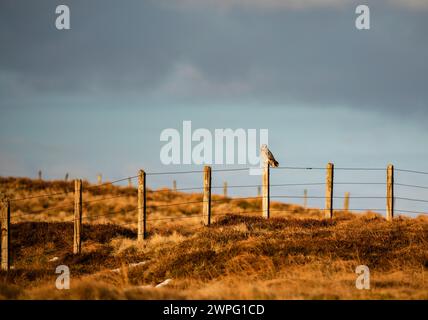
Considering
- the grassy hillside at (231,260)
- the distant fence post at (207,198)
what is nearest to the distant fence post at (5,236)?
the grassy hillside at (231,260)

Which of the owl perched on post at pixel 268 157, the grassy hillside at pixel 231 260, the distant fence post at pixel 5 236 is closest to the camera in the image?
the grassy hillside at pixel 231 260

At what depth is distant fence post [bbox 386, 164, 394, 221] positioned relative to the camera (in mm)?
21312

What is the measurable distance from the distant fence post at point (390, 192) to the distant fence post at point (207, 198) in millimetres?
7160

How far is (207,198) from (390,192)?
7.41 metres

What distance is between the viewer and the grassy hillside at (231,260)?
9.71m

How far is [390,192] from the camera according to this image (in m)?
21.5

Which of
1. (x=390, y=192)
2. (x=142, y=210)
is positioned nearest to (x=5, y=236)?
(x=142, y=210)

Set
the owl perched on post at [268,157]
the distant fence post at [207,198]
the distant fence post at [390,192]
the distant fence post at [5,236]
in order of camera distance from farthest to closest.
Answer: the owl perched on post at [268,157] < the distant fence post at [390,192] < the distant fence post at [207,198] < the distant fence post at [5,236]

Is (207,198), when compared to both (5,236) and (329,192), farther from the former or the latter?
(5,236)

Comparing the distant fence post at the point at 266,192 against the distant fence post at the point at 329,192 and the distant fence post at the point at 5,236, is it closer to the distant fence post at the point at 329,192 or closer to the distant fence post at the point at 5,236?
the distant fence post at the point at 329,192

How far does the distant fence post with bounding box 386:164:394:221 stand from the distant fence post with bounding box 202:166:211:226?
7.16 meters

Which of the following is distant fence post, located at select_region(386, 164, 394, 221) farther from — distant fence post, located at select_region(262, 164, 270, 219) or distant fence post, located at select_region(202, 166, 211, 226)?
distant fence post, located at select_region(202, 166, 211, 226)

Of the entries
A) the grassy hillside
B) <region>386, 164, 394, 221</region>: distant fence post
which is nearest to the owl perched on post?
the grassy hillside
